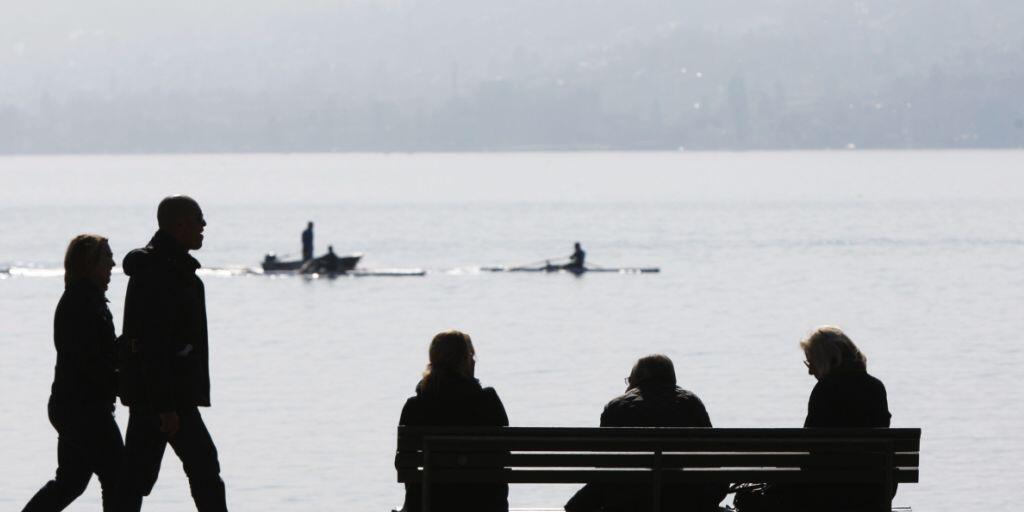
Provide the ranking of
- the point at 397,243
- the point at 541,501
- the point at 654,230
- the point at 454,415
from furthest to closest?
the point at 654,230 → the point at 397,243 → the point at 541,501 → the point at 454,415

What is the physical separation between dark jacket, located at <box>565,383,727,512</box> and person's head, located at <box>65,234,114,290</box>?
2.49m

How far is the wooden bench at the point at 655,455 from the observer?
8.64 meters

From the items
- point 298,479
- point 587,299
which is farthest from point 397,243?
point 298,479

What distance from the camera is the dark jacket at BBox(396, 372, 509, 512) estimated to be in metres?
8.89

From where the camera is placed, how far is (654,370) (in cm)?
903

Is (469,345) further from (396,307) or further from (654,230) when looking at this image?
(654,230)

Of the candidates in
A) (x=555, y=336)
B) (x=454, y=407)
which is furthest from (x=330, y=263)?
(x=454, y=407)

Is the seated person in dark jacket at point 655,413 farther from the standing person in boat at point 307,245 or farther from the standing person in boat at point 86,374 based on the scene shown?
the standing person in boat at point 307,245

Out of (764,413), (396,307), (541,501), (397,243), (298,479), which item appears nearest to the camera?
(541,501)

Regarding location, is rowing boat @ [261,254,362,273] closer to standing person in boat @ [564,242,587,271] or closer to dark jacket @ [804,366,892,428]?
standing person in boat @ [564,242,587,271]

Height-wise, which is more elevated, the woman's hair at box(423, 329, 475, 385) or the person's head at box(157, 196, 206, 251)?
the person's head at box(157, 196, 206, 251)

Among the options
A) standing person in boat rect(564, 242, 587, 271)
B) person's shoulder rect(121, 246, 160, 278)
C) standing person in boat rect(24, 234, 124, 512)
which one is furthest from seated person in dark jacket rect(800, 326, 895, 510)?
standing person in boat rect(564, 242, 587, 271)

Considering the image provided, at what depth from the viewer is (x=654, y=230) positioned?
118 m

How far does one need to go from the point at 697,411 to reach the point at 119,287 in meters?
56.9
